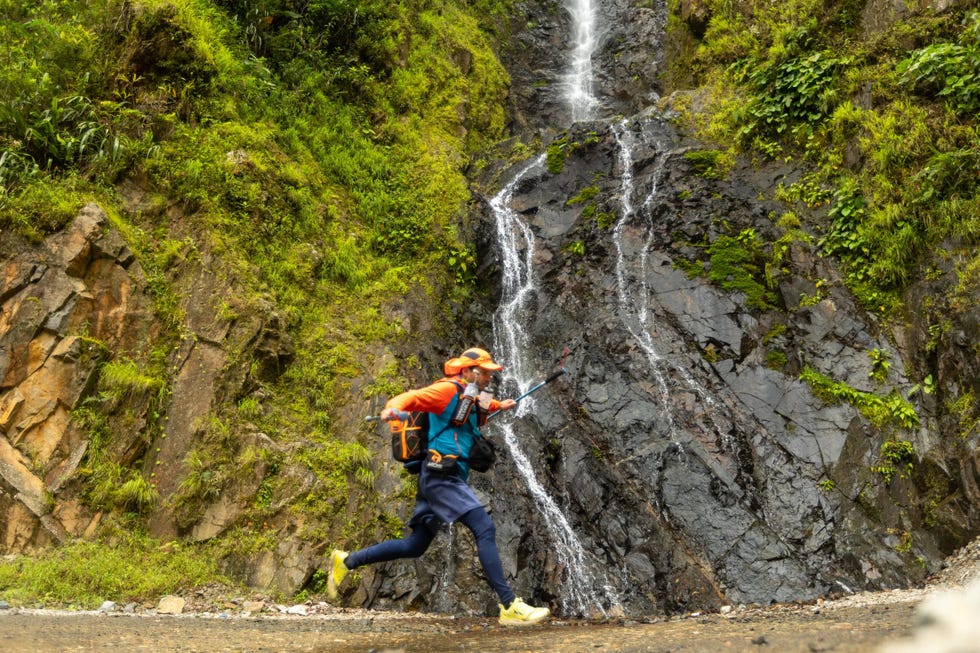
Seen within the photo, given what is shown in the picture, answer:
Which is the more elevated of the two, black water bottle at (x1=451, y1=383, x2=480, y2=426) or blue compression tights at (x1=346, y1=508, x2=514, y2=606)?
black water bottle at (x1=451, y1=383, x2=480, y2=426)

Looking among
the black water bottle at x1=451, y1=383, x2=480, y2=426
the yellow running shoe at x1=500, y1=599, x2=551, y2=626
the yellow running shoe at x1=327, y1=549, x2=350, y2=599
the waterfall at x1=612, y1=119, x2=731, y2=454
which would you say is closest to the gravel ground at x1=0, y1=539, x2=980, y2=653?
the yellow running shoe at x1=500, y1=599, x2=551, y2=626

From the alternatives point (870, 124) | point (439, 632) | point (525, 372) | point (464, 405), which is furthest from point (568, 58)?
point (439, 632)

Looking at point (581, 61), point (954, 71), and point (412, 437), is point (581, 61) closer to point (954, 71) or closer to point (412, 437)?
point (954, 71)

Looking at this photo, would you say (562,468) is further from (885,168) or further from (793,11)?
(793,11)

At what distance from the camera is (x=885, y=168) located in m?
9.77

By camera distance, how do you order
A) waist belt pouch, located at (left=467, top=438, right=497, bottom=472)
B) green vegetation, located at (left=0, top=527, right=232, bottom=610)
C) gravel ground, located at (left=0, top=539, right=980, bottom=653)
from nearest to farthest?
gravel ground, located at (left=0, top=539, right=980, bottom=653) < waist belt pouch, located at (left=467, top=438, right=497, bottom=472) < green vegetation, located at (left=0, top=527, right=232, bottom=610)

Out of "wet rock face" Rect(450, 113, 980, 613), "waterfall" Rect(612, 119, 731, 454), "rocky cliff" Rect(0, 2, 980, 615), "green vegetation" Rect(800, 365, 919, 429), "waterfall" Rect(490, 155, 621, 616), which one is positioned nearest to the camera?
"rocky cliff" Rect(0, 2, 980, 615)

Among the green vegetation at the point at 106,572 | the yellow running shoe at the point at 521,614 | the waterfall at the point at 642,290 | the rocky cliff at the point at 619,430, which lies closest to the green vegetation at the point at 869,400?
the rocky cliff at the point at 619,430

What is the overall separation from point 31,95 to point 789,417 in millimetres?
12425

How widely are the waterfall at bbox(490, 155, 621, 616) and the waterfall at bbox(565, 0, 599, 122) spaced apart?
15.5 feet

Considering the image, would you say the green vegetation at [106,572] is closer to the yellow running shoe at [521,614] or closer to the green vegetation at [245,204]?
the green vegetation at [245,204]

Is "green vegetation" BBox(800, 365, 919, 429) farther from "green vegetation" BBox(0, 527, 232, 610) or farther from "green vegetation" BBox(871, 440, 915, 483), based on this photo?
"green vegetation" BBox(0, 527, 232, 610)

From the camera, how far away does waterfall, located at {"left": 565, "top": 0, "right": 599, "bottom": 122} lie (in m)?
18.5

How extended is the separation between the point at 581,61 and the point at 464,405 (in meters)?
18.7
